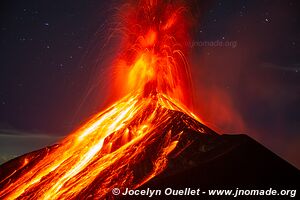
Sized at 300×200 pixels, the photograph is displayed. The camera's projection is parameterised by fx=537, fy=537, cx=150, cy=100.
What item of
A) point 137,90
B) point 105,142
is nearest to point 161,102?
point 137,90

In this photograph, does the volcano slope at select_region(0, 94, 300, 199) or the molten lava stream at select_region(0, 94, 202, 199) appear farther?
the molten lava stream at select_region(0, 94, 202, 199)

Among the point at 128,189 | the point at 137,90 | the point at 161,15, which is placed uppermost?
the point at 161,15

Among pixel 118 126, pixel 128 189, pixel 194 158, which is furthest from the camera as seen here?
pixel 118 126

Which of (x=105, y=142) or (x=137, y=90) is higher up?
(x=137, y=90)

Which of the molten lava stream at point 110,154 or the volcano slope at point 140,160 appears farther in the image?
the molten lava stream at point 110,154

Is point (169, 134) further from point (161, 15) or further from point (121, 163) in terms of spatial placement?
point (161, 15)

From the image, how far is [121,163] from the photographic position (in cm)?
3400

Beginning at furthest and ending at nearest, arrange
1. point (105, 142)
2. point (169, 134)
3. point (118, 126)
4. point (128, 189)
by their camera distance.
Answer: point (118, 126), point (105, 142), point (169, 134), point (128, 189)

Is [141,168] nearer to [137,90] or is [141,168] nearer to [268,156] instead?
[268,156]

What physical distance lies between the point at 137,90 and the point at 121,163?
14.9m

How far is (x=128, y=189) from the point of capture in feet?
97.6

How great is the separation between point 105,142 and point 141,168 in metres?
7.32

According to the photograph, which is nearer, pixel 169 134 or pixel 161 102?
pixel 169 134

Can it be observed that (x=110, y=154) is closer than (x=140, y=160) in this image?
No
